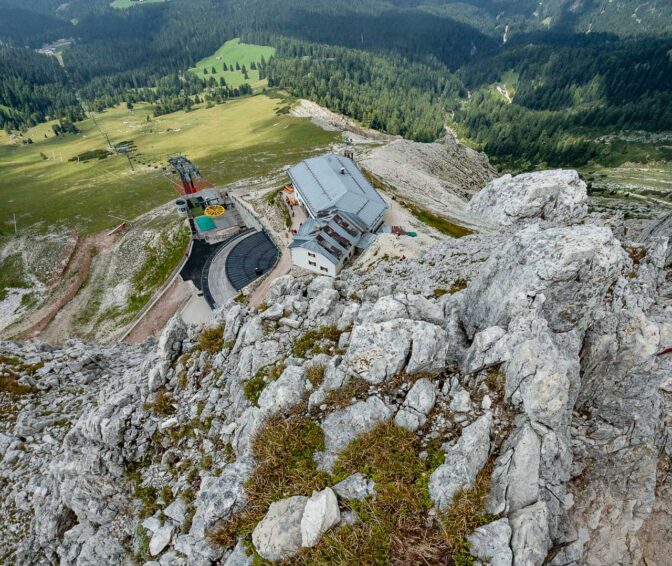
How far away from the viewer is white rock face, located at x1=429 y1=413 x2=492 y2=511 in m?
12.3

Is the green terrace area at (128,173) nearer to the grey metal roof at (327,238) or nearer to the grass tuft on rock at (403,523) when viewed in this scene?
the grey metal roof at (327,238)

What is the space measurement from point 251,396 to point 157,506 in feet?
22.2

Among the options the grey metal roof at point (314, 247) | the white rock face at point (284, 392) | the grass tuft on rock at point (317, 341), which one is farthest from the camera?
the grey metal roof at point (314, 247)

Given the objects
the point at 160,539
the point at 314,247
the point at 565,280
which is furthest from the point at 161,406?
the point at 314,247

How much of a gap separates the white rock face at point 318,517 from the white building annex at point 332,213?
50.6 meters

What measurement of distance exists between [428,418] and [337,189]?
7002 centimetres

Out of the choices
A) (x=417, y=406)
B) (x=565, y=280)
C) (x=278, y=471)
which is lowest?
(x=278, y=471)

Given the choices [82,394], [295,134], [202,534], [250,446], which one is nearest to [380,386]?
[250,446]

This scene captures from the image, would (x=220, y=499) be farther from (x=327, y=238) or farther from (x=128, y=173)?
(x=128, y=173)

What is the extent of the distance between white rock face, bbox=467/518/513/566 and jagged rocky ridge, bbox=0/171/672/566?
50mm

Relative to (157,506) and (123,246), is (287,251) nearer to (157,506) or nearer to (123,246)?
(123,246)

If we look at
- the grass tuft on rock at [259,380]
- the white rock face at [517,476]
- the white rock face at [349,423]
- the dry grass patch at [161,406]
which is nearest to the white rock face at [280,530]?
the white rock face at [349,423]

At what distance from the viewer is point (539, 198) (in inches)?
2719

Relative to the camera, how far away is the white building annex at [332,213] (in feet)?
Result: 211
